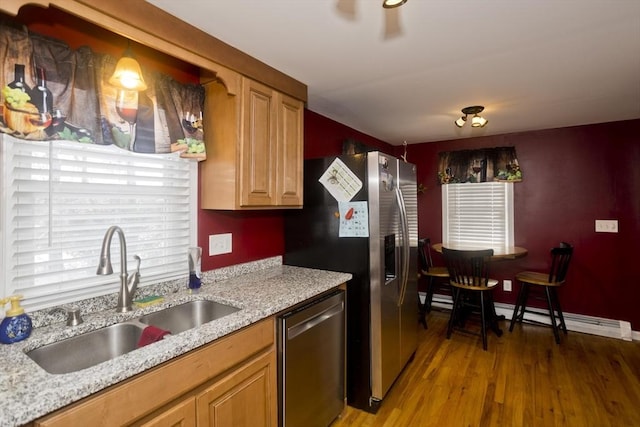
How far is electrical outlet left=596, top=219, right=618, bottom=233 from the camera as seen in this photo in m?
3.37

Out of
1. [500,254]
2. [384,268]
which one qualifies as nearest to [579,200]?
[500,254]

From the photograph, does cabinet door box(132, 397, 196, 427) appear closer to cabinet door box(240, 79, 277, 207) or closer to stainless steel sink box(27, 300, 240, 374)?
stainless steel sink box(27, 300, 240, 374)

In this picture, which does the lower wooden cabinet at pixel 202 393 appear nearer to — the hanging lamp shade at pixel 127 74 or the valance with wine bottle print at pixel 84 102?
the valance with wine bottle print at pixel 84 102

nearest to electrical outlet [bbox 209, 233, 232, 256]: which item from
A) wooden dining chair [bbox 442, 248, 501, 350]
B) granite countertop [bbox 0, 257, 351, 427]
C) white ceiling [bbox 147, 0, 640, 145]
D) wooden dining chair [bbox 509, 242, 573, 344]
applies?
granite countertop [bbox 0, 257, 351, 427]

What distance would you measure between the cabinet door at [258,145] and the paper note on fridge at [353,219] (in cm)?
49

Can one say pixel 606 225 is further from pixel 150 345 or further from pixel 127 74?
pixel 127 74

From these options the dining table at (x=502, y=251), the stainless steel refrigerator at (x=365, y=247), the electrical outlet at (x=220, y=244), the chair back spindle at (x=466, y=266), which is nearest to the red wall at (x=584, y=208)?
the dining table at (x=502, y=251)

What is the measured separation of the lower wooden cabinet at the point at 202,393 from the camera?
0.96m

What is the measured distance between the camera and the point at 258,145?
1931mm

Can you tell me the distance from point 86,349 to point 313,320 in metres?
1.06

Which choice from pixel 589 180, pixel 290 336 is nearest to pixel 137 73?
pixel 290 336

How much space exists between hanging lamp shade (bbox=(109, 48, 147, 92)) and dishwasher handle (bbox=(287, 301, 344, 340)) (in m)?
1.39

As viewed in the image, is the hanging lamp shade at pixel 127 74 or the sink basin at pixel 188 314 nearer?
the hanging lamp shade at pixel 127 74

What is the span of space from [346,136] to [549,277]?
2.60 meters
